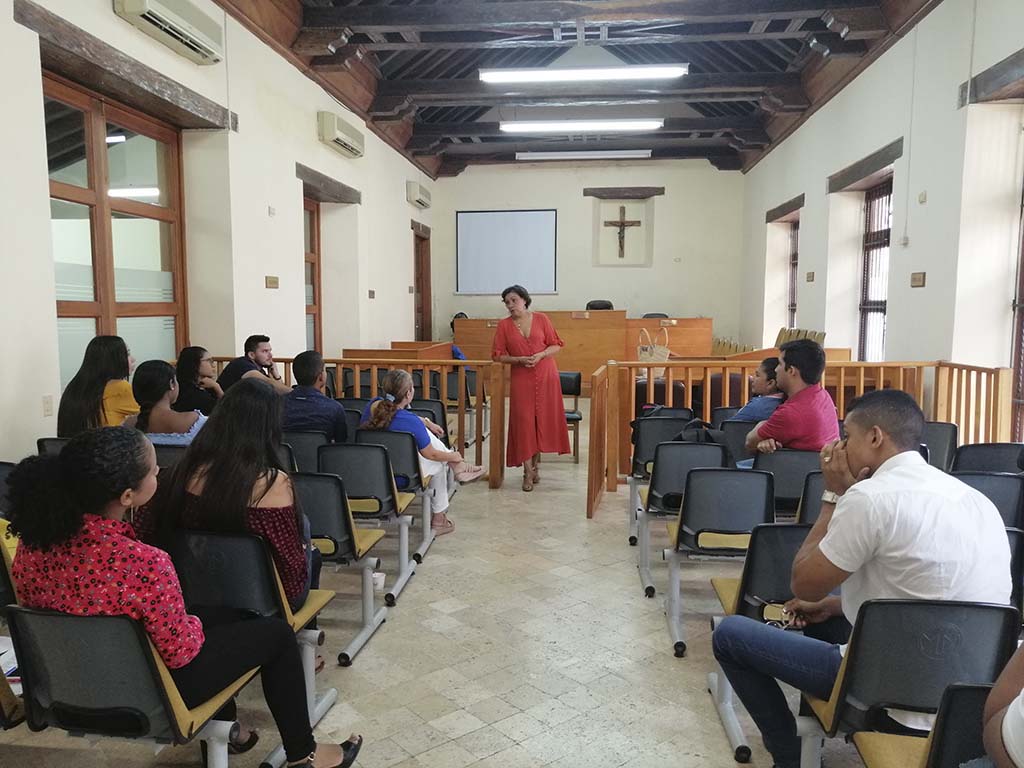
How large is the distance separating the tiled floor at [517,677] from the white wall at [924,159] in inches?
116

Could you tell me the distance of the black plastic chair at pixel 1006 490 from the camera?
2725mm

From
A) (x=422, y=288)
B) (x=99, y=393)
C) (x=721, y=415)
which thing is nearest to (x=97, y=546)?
(x=99, y=393)

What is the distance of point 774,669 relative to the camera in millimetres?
1777

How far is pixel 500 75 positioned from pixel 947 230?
4.28m

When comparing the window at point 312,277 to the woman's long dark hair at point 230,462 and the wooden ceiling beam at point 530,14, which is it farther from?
the woman's long dark hair at point 230,462

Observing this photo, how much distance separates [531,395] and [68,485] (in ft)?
12.9

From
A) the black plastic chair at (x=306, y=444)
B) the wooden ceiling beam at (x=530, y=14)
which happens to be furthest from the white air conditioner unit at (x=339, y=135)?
the black plastic chair at (x=306, y=444)

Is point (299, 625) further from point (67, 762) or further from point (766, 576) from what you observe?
point (766, 576)

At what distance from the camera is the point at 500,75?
23.9 ft

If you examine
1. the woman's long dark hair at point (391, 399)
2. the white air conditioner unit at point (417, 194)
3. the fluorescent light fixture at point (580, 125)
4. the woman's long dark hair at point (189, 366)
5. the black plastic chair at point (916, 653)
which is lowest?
the black plastic chair at point (916, 653)

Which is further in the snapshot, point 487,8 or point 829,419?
point 487,8

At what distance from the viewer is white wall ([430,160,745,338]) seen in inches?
483

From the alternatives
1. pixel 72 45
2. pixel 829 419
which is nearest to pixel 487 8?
pixel 72 45

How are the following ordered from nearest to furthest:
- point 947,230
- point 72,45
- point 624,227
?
point 72,45 < point 947,230 < point 624,227
